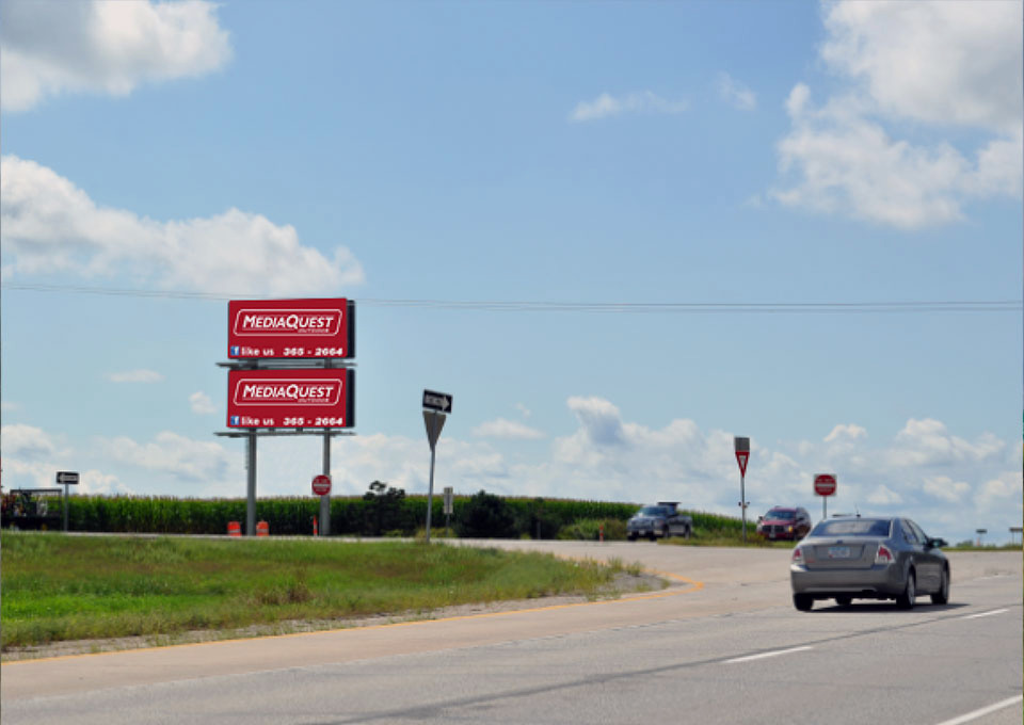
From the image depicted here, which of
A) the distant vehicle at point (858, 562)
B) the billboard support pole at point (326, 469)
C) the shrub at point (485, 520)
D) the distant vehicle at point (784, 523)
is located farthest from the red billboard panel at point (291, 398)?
the distant vehicle at point (858, 562)

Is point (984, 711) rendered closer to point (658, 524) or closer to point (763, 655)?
point (763, 655)

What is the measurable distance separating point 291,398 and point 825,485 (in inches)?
933

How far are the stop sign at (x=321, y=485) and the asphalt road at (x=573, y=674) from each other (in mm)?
36682

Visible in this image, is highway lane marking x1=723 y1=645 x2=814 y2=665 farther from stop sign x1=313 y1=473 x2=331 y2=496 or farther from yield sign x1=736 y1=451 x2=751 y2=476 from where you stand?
stop sign x1=313 y1=473 x2=331 y2=496

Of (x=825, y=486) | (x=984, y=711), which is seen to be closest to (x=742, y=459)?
(x=825, y=486)

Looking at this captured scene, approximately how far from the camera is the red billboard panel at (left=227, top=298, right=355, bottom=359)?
195 feet

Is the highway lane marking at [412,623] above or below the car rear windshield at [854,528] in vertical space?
below

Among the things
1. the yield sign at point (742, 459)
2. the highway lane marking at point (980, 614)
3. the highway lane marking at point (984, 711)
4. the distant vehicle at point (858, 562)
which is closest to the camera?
the highway lane marking at point (984, 711)

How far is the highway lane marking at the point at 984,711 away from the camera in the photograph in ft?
33.7

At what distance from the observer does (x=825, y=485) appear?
46969mm

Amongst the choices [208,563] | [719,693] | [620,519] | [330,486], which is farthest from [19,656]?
[620,519]

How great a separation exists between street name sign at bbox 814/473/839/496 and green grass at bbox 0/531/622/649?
1463 cm

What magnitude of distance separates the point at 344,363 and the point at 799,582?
4003 cm

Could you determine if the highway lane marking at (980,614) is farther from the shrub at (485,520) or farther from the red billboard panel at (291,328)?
the shrub at (485,520)
